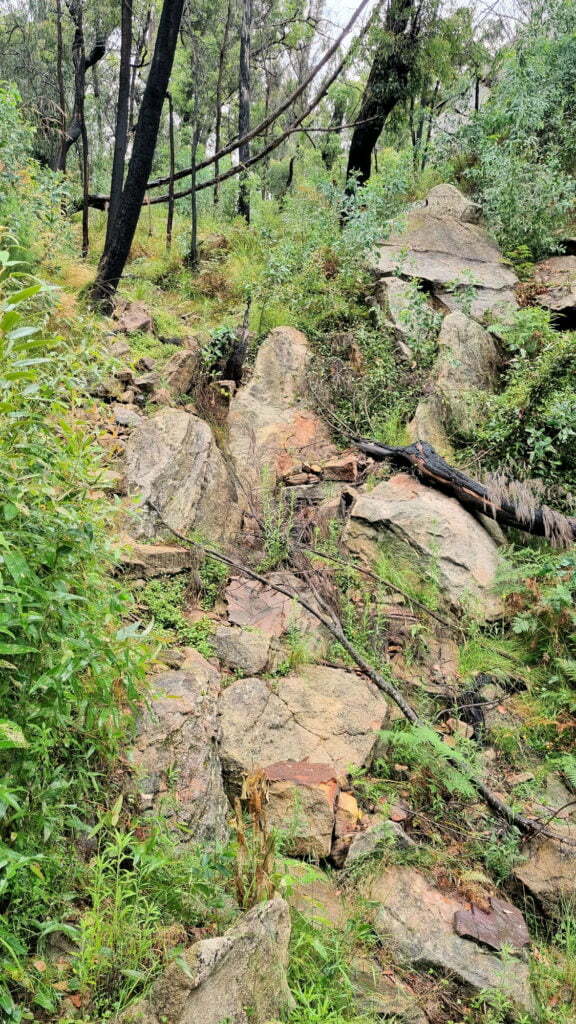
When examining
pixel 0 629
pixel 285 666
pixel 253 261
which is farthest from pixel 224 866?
pixel 253 261

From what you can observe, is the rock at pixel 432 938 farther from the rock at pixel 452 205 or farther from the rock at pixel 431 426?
the rock at pixel 452 205

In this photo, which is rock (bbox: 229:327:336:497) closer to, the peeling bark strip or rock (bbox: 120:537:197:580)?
the peeling bark strip

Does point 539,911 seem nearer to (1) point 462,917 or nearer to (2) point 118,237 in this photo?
(1) point 462,917

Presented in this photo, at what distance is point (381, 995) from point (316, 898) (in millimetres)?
473

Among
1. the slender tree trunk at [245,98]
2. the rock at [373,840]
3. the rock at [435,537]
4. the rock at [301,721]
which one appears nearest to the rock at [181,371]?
the rock at [435,537]

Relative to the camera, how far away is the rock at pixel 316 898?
2553 millimetres

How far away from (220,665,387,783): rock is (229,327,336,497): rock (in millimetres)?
2275

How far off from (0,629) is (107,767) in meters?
1.21

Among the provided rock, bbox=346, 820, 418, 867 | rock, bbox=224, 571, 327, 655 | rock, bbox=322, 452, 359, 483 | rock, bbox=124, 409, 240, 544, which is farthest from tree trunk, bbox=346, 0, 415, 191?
rock, bbox=346, 820, 418, 867

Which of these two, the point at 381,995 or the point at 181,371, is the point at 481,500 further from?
the point at 381,995

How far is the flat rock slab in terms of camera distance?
754 cm

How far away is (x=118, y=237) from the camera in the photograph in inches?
271

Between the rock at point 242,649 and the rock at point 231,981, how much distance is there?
198 centimetres

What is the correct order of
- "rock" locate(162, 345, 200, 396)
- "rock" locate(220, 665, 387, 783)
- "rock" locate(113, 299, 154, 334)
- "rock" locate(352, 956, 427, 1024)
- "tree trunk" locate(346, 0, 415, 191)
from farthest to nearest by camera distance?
1. "tree trunk" locate(346, 0, 415, 191)
2. "rock" locate(113, 299, 154, 334)
3. "rock" locate(162, 345, 200, 396)
4. "rock" locate(220, 665, 387, 783)
5. "rock" locate(352, 956, 427, 1024)
